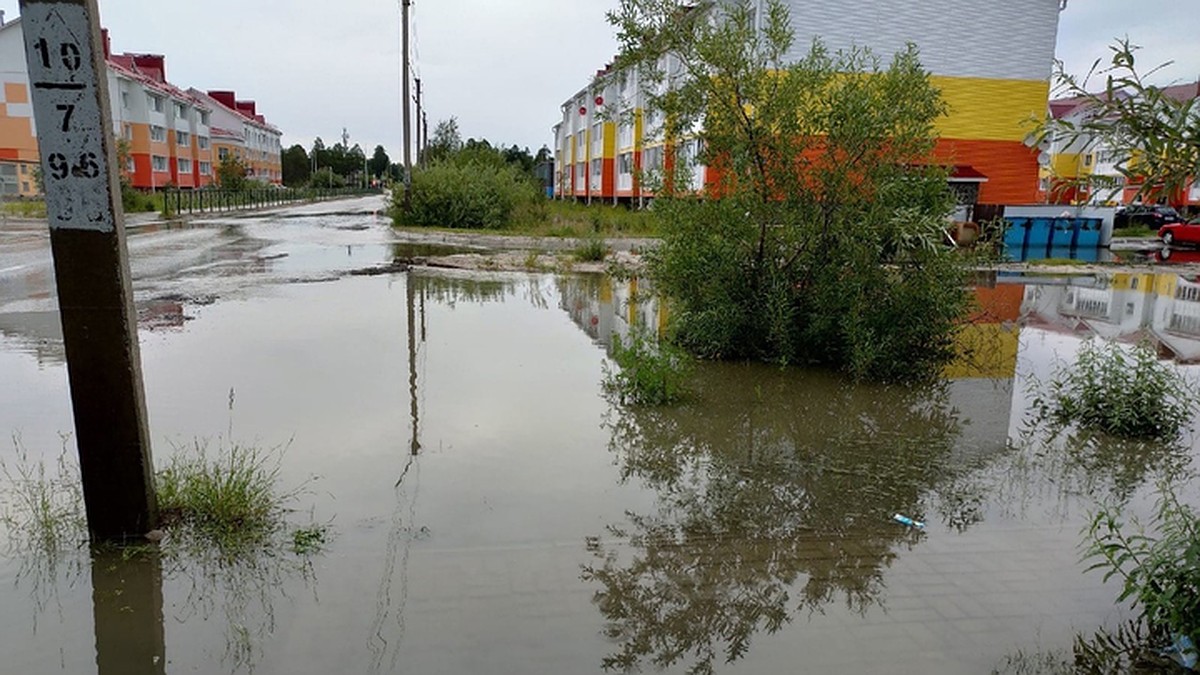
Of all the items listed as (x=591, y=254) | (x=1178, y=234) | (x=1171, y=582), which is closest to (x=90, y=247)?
(x=1171, y=582)

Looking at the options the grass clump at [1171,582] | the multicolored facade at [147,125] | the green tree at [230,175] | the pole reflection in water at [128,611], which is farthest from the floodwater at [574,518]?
the green tree at [230,175]

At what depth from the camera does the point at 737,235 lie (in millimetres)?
9430

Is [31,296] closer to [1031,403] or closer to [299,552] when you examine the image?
[299,552]

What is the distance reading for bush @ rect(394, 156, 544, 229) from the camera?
103ft

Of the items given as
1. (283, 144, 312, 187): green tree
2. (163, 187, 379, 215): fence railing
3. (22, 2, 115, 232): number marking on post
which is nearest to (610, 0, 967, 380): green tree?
(22, 2, 115, 232): number marking on post

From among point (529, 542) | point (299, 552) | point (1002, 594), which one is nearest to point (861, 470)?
point (1002, 594)

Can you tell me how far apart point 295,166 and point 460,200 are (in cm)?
8801

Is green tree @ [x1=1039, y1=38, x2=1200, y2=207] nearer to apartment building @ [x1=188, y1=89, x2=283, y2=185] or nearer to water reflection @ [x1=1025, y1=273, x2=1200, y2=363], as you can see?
water reflection @ [x1=1025, y1=273, x2=1200, y2=363]

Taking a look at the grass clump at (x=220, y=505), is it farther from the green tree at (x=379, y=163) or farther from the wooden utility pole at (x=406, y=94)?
the green tree at (x=379, y=163)

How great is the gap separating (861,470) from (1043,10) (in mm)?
32573

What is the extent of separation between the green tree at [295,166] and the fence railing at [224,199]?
40904 mm

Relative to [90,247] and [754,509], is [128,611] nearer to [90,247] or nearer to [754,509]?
[90,247]

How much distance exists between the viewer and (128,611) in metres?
3.88

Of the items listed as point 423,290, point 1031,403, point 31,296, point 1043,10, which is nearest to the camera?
point 1031,403
